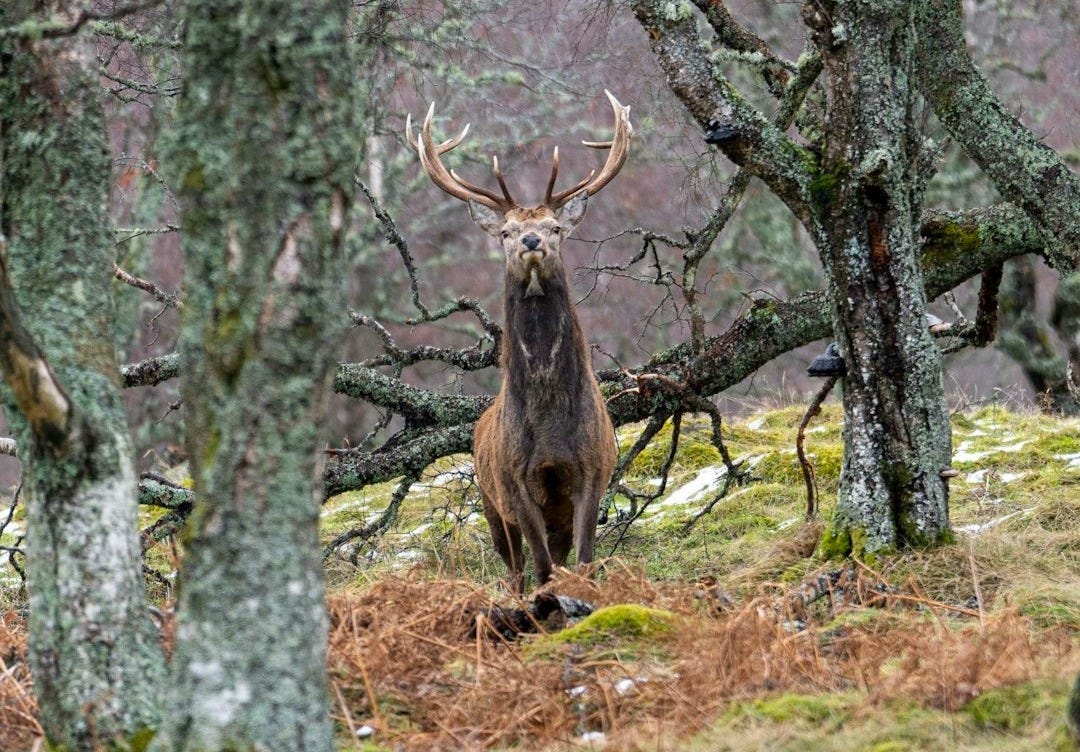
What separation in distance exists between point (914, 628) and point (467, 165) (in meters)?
18.0

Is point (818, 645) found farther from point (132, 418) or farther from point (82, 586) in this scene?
point (132, 418)

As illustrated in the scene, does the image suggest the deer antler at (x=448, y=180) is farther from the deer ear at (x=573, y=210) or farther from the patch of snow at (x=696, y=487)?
the patch of snow at (x=696, y=487)

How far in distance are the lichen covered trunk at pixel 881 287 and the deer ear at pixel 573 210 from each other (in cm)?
231

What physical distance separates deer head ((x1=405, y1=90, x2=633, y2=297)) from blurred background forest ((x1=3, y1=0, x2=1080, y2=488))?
13.5 ft

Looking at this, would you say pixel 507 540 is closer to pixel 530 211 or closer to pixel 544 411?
pixel 544 411

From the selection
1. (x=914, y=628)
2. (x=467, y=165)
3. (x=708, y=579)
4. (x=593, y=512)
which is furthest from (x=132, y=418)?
(x=914, y=628)

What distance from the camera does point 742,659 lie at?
187 inches

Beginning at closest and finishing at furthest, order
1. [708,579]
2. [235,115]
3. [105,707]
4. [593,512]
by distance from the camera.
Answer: [235,115] → [105,707] → [708,579] → [593,512]

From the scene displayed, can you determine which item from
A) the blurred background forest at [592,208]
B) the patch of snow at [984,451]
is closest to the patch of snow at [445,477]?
the blurred background forest at [592,208]

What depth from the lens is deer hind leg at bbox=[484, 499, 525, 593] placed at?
30.1 ft

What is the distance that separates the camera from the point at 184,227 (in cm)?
357

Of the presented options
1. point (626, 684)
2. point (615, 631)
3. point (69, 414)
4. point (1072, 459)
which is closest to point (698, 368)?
point (1072, 459)

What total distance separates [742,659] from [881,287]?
2.64 m

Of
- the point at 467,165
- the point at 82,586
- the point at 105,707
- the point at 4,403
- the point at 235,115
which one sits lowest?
the point at 105,707
